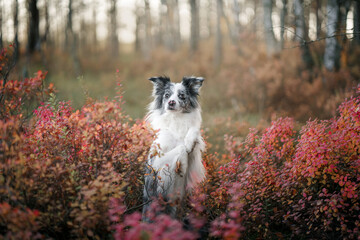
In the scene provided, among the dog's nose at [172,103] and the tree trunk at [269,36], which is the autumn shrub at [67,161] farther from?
the tree trunk at [269,36]

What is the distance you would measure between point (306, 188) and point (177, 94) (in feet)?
8.13

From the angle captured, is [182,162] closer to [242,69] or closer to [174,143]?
[174,143]

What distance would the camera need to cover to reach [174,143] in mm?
4082

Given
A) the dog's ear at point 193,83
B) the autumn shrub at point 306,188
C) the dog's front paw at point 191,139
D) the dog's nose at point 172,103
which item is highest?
the dog's ear at point 193,83

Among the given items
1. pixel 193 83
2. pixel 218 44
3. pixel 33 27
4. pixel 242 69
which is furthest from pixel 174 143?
pixel 218 44

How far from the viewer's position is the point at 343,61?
11117mm

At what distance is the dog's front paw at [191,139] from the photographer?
3.88m

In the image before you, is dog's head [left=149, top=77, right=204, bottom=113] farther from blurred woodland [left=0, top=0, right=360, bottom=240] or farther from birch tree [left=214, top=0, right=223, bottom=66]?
birch tree [left=214, top=0, right=223, bottom=66]

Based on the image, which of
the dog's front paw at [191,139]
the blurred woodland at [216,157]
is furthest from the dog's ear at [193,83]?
the blurred woodland at [216,157]

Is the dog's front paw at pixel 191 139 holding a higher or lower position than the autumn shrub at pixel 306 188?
higher

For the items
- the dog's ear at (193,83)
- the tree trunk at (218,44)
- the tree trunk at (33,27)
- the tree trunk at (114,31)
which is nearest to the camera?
the dog's ear at (193,83)

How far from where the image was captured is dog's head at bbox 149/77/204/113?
168 inches

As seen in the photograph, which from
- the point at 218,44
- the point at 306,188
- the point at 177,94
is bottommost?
the point at 306,188

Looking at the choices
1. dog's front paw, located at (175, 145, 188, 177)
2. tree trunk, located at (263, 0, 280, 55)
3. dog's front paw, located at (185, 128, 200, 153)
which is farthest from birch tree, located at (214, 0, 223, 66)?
dog's front paw, located at (175, 145, 188, 177)
